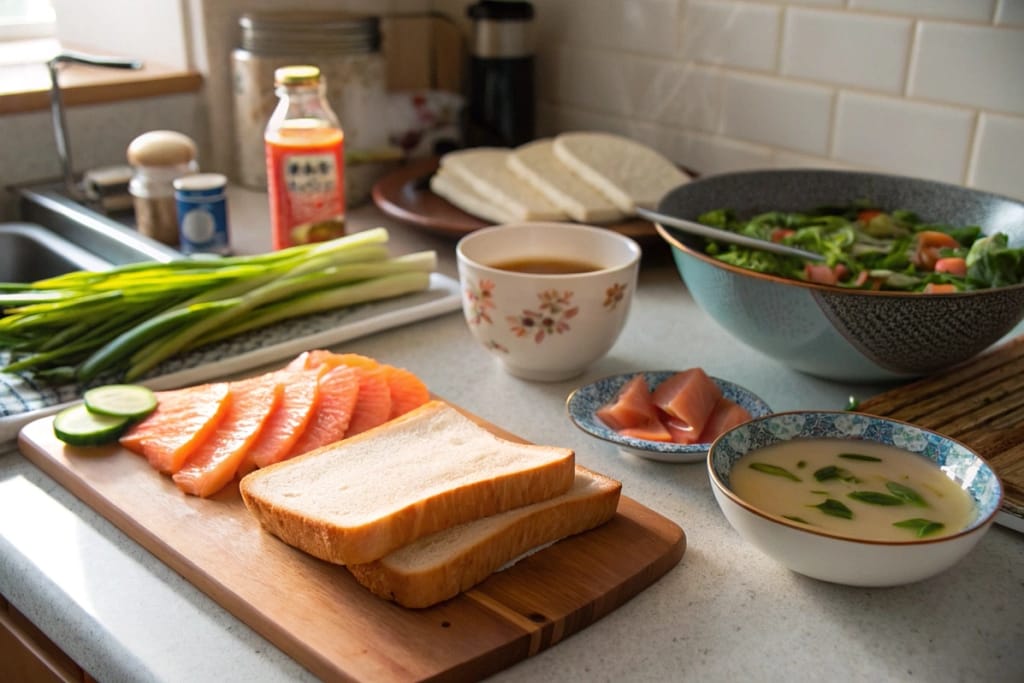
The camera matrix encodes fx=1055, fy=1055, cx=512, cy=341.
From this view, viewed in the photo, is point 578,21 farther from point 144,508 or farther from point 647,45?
point 144,508

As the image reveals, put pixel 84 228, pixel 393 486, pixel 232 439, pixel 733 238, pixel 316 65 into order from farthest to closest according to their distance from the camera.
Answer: pixel 316 65
pixel 84 228
pixel 733 238
pixel 232 439
pixel 393 486

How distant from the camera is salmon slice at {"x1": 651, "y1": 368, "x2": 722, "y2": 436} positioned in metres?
1.04

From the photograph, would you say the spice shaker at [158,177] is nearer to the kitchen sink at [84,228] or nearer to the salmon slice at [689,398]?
the kitchen sink at [84,228]

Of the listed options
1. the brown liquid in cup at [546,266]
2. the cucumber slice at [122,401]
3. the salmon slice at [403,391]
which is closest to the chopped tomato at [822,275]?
the brown liquid in cup at [546,266]

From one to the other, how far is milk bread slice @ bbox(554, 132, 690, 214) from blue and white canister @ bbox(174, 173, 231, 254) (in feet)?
1.79

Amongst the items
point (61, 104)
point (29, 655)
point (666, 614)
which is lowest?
point (29, 655)

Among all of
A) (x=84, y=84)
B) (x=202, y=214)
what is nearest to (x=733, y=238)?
(x=202, y=214)

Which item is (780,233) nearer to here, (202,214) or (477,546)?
(477,546)

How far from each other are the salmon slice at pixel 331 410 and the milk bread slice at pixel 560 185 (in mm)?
609

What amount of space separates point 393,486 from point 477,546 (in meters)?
0.10

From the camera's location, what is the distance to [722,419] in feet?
3.48

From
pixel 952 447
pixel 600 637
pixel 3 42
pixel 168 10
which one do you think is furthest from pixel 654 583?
pixel 3 42

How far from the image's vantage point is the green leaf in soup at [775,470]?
0.89m

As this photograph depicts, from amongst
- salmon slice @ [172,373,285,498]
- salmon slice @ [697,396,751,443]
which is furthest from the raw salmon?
salmon slice @ [697,396,751,443]
